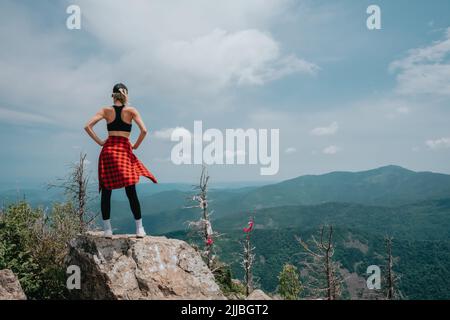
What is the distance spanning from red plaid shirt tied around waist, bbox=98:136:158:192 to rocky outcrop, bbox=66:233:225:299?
192 centimetres

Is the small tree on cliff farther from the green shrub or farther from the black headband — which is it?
the black headband

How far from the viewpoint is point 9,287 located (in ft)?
30.0

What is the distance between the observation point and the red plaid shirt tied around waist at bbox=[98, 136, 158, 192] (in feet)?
28.6

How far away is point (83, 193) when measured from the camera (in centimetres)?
1789

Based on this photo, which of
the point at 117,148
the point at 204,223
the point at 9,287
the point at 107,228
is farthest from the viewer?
the point at 204,223

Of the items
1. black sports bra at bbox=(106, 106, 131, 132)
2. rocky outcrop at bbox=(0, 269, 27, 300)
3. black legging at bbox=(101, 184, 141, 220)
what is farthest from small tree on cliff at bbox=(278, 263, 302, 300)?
black sports bra at bbox=(106, 106, 131, 132)

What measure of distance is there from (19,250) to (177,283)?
626cm

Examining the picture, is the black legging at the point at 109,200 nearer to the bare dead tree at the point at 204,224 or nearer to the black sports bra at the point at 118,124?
the black sports bra at the point at 118,124

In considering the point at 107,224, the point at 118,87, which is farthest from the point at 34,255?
the point at 118,87

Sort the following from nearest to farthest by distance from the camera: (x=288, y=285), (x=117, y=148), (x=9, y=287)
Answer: (x=117, y=148) < (x=9, y=287) < (x=288, y=285)

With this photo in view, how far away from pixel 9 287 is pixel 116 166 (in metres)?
4.44

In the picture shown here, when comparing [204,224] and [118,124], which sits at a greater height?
[118,124]

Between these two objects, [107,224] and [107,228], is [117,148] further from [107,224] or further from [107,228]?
[107,228]
